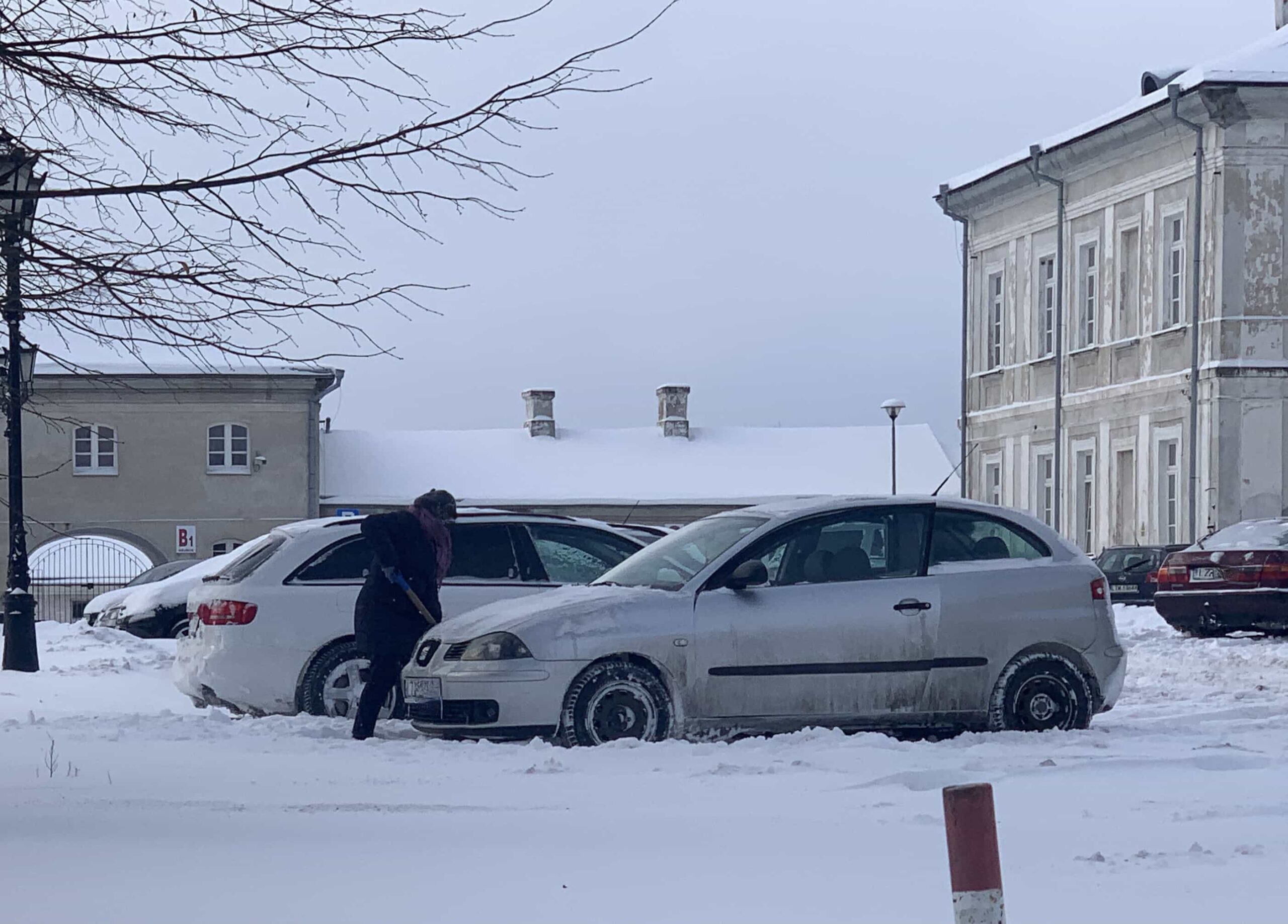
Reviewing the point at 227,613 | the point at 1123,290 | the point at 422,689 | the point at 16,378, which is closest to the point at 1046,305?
the point at 1123,290

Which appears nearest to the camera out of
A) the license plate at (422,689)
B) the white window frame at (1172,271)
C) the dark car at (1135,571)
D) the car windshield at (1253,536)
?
the license plate at (422,689)

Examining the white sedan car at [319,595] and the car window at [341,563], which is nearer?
the white sedan car at [319,595]

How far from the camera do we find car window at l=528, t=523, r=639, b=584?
12.9 meters

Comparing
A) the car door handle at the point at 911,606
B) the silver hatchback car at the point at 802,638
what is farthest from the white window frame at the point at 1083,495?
the car door handle at the point at 911,606

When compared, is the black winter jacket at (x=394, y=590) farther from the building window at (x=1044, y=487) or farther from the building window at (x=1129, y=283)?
the building window at (x=1044, y=487)

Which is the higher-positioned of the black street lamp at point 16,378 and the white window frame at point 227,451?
the white window frame at point 227,451

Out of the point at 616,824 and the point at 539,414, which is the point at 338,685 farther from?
the point at 539,414

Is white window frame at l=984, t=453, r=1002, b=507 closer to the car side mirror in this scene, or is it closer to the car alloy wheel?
the car alloy wheel

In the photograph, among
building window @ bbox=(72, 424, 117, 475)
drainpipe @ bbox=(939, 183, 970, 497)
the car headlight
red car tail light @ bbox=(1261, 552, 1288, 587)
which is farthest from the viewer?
building window @ bbox=(72, 424, 117, 475)

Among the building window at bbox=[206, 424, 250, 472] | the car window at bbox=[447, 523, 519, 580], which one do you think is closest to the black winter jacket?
the car window at bbox=[447, 523, 519, 580]

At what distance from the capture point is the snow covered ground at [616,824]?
6.41 m

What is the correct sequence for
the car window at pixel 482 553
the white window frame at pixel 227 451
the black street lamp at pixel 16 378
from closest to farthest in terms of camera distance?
1. the black street lamp at pixel 16 378
2. the car window at pixel 482 553
3. the white window frame at pixel 227 451

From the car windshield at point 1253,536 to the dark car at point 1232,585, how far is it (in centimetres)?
1

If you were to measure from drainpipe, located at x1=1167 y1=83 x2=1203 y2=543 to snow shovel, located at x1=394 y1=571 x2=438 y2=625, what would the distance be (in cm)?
2395
